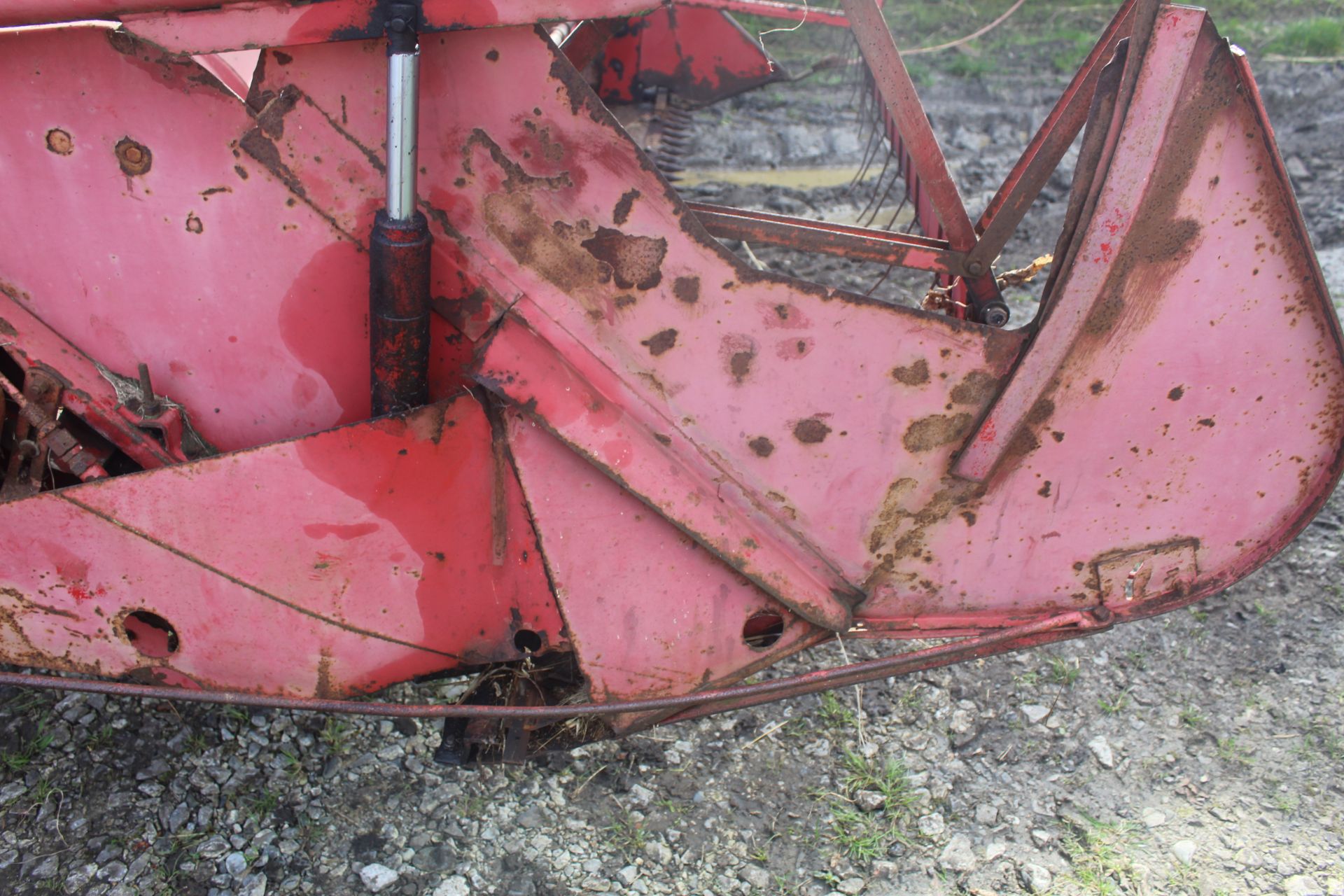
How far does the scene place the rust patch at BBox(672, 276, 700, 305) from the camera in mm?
1787

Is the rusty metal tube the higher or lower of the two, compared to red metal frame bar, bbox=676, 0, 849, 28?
lower

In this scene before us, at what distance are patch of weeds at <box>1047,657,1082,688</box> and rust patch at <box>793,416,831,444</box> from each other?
53.0 inches

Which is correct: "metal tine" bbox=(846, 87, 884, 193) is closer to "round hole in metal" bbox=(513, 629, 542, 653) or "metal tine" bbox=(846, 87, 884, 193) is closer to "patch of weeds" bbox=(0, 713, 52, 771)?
"round hole in metal" bbox=(513, 629, 542, 653)

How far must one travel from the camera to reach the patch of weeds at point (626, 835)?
A: 231cm

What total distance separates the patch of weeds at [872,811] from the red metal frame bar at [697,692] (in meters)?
0.48

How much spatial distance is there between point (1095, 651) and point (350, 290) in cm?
223

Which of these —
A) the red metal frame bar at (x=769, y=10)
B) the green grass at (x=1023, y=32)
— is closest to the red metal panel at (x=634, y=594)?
the red metal frame bar at (x=769, y=10)

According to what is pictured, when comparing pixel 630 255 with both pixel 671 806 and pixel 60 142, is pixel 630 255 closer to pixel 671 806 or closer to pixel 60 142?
pixel 60 142

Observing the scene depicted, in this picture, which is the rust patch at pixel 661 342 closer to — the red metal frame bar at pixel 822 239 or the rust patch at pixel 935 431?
the red metal frame bar at pixel 822 239

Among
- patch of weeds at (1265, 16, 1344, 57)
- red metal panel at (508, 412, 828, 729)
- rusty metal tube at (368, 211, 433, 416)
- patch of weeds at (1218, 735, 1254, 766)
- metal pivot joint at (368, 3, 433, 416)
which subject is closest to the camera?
metal pivot joint at (368, 3, 433, 416)

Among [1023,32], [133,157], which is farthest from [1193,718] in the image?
[1023,32]

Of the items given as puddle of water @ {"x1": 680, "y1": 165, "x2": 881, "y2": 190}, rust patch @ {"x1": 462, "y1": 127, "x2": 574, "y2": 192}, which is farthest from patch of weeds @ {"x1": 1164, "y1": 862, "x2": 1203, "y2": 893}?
puddle of water @ {"x1": 680, "y1": 165, "x2": 881, "y2": 190}

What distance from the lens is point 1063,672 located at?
2824 mm

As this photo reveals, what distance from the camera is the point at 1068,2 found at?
7402 millimetres
